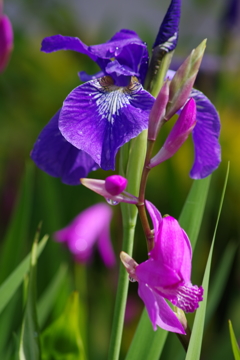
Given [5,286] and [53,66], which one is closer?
[5,286]

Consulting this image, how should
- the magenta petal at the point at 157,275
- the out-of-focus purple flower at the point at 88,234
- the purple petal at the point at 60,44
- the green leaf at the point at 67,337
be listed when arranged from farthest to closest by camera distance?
1. the out-of-focus purple flower at the point at 88,234
2. the green leaf at the point at 67,337
3. the purple petal at the point at 60,44
4. the magenta petal at the point at 157,275

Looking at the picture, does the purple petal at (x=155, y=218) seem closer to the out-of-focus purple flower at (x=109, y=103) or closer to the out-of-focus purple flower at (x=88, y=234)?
the out-of-focus purple flower at (x=109, y=103)

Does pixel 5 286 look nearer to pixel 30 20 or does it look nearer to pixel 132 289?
pixel 132 289

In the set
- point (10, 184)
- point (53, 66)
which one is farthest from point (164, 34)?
point (53, 66)

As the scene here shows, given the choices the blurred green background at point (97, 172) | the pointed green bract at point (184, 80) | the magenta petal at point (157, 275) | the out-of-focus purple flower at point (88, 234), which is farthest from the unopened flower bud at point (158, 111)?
the out-of-focus purple flower at point (88, 234)

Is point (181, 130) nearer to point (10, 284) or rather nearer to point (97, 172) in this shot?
point (10, 284)
